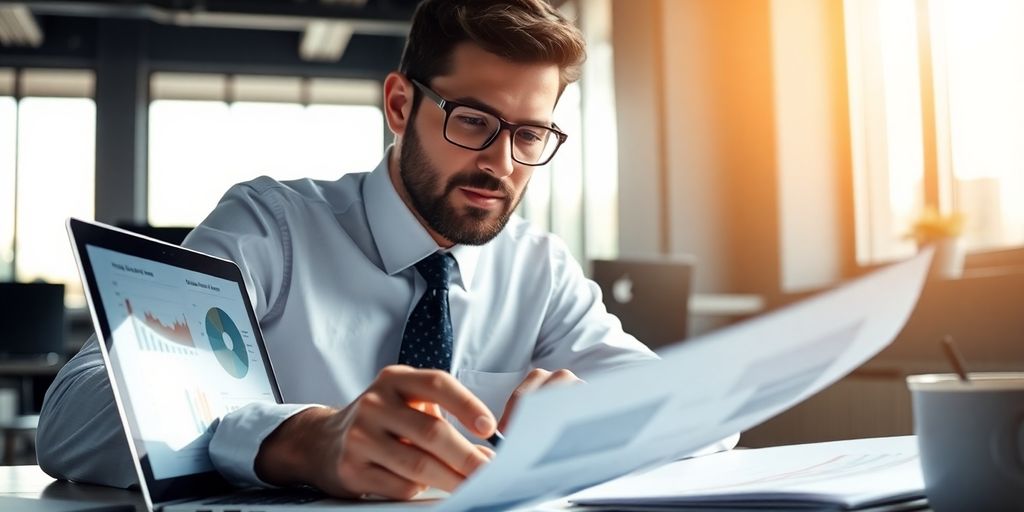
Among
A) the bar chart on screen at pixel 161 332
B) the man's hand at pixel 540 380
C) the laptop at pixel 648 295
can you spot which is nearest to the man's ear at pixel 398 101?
the man's hand at pixel 540 380

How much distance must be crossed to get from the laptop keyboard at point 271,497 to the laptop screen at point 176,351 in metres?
0.05

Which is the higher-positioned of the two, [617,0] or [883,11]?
[617,0]

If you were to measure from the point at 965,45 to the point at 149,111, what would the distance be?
7772 mm

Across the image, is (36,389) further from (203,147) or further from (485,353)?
(485,353)

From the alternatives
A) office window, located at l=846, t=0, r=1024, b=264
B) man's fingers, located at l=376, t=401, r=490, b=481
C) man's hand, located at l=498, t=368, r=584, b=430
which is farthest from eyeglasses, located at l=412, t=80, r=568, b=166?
office window, located at l=846, t=0, r=1024, b=264

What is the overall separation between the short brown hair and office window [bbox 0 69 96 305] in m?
8.85

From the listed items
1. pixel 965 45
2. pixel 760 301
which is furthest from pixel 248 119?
pixel 965 45

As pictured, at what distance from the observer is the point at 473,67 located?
1362 mm

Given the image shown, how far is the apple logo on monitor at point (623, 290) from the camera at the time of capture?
3.06 metres

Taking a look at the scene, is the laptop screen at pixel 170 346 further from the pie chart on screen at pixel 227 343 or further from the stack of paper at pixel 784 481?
the stack of paper at pixel 784 481

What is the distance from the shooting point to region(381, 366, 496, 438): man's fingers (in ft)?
2.00

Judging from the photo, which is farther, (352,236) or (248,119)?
(248,119)

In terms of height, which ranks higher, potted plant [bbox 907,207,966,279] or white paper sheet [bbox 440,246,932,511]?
potted plant [bbox 907,207,966,279]

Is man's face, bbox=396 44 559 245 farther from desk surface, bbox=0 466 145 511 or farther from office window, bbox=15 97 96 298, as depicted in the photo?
office window, bbox=15 97 96 298
